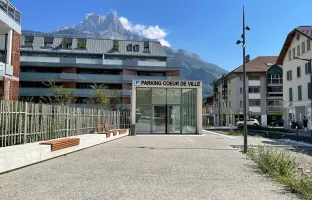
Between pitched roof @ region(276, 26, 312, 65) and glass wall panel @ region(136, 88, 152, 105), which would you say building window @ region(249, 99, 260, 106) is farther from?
glass wall panel @ region(136, 88, 152, 105)

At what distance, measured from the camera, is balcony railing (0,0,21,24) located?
25.5 m

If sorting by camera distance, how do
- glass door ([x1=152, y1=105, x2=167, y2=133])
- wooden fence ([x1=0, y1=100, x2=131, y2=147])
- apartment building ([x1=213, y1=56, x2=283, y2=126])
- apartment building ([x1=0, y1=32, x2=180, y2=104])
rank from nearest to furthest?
wooden fence ([x1=0, y1=100, x2=131, y2=147])
glass door ([x1=152, y1=105, x2=167, y2=133])
apartment building ([x1=0, y1=32, x2=180, y2=104])
apartment building ([x1=213, y1=56, x2=283, y2=126])

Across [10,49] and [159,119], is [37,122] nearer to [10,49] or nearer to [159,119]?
[159,119]

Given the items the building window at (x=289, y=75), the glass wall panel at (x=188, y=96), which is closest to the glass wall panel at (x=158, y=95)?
the glass wall panel at (x=188, y=96)

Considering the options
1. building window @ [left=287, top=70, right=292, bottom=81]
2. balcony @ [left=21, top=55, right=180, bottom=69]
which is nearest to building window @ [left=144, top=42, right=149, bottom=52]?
balcony @ [left=21, top=55, right=180, bottom=69]

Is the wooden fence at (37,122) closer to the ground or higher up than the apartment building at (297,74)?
closer to the ground

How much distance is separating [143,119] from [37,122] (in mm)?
15686

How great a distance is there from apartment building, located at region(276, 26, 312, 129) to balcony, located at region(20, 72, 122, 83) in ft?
95.2

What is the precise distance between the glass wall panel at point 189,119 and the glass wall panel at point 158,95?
197 centimetres

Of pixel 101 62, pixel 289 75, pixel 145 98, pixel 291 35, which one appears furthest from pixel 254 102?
pixel 145 98

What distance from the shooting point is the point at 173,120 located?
27.7 m

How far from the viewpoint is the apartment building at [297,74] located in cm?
3816

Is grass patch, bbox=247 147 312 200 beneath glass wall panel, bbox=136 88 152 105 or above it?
beneath

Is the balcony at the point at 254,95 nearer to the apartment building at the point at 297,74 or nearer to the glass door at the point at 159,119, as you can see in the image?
the apartment building at the point at 297,74
